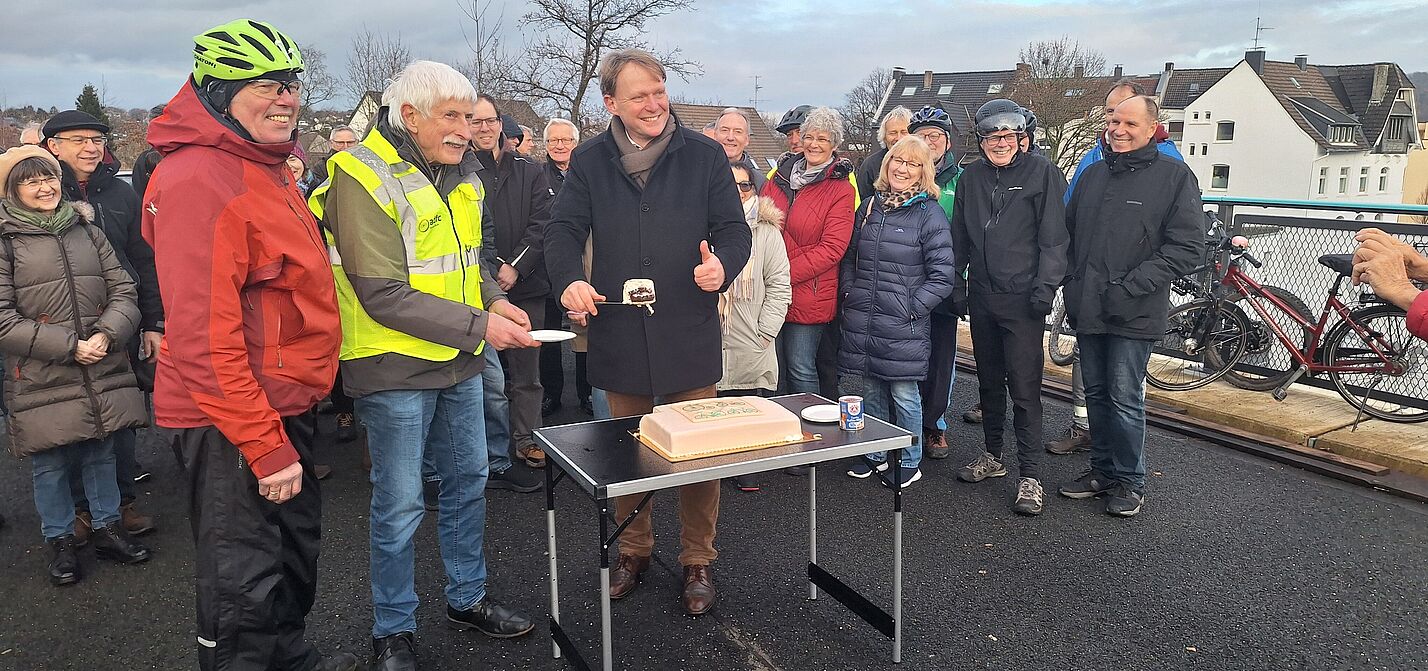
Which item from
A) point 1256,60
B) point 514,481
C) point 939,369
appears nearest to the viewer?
point 514,481

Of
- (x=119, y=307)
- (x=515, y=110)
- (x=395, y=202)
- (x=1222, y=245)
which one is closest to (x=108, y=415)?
(x=119, y=307)

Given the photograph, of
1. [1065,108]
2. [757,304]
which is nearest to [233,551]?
[757,304]

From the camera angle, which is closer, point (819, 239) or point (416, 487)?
point (416, 487)

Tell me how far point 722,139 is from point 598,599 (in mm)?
3375

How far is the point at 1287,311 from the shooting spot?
20.0ft

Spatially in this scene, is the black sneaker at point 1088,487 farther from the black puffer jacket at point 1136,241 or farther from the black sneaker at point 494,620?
the black sneaker at point 494,620

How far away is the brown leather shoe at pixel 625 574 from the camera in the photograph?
350cm

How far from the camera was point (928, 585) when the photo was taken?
365 centimetres

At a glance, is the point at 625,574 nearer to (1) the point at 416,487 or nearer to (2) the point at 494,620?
(2) the point at 494,620

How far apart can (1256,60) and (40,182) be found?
56623mm

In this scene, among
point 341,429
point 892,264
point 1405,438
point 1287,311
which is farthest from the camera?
point 1287,311

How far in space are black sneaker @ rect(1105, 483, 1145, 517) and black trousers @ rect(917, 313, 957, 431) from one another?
116 cm

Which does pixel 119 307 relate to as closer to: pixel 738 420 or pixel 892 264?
pixel 738 420

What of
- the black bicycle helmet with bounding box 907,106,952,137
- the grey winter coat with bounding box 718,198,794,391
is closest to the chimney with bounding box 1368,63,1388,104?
the black bicycle helmet with bounding box 907,106,952,137
